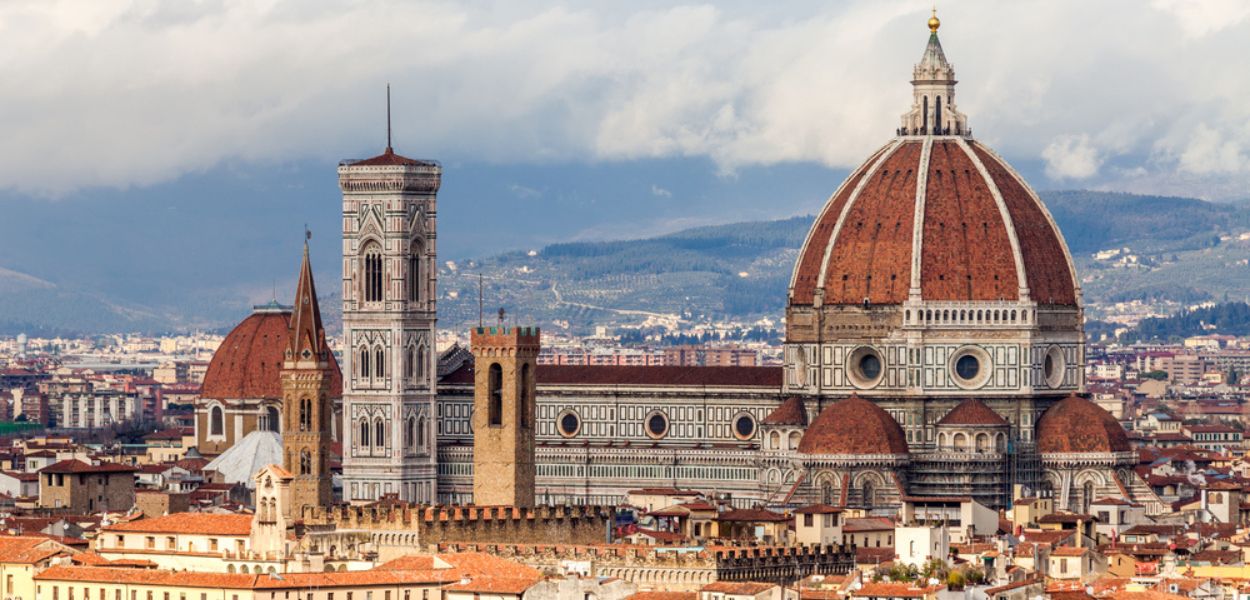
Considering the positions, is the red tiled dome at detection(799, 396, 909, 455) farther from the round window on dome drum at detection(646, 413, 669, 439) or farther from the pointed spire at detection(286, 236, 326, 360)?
the pointed spire at detection(286, 236, 326, 360)

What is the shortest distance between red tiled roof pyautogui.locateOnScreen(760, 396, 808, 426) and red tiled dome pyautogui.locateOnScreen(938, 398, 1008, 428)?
→ 4798 millimetres

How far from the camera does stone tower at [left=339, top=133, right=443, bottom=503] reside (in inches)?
5842

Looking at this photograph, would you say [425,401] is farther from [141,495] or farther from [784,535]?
[784,535]

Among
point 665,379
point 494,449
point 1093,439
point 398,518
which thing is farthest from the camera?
point 665,379

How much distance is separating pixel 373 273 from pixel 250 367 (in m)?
33.1

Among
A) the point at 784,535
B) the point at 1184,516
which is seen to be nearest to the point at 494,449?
the point at 784,535

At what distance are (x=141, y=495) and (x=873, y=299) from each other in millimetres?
26988

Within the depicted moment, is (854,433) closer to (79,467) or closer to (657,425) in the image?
(657,425)

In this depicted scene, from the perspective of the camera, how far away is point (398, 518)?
98.2m

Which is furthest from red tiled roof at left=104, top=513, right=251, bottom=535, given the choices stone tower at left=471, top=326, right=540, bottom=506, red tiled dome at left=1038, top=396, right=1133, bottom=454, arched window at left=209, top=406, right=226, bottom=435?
arched window at left=209, top=406, right=226, bottom=435

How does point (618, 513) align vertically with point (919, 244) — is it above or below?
below

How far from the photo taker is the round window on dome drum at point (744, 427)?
14650cm

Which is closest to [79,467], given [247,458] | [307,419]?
[247,458]

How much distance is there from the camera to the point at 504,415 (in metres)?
116
